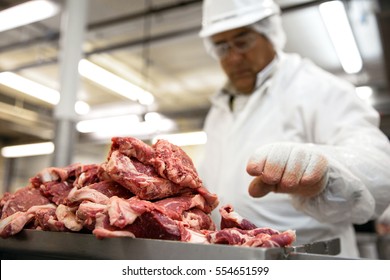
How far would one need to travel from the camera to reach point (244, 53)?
211 centimetres

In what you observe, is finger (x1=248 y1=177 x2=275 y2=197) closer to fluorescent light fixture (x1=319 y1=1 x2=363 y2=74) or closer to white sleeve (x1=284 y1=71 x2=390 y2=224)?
white sleeve (x1=284 y1=71 x2=390 y2=224)

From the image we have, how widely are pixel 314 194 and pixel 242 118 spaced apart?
0.83 m

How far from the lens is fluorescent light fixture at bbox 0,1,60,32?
10.7 ft

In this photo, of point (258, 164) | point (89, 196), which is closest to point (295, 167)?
point (258, 164)

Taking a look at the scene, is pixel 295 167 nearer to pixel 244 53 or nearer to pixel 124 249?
pixel 124 249

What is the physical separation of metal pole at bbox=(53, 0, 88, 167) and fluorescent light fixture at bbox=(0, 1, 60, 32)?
79 centimetres

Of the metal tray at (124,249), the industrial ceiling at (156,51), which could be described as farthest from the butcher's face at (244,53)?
the industrial ceiling at (156,51)

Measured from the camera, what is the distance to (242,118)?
2150 millimetres

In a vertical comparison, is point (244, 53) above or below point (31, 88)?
below

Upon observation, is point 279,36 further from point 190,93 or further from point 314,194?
point 190,93

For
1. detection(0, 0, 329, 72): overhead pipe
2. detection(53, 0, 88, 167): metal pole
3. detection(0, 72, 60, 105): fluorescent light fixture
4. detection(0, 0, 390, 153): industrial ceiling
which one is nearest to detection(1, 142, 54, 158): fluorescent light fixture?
detection(0, 0, 390, 153): industrial ceiling

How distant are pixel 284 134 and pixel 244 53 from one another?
52 centimetres

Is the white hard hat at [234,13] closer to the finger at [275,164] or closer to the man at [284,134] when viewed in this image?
the man at [284,134]

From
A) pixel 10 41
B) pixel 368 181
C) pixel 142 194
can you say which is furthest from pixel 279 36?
pixel 10 41
